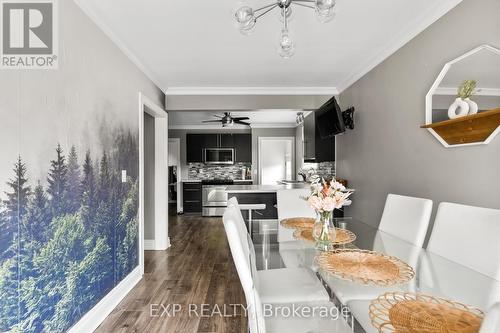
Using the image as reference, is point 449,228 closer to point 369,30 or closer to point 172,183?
point 369,30

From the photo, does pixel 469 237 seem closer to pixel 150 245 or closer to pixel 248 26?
pixel 248 26

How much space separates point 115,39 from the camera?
7.87ft

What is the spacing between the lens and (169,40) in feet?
8.16

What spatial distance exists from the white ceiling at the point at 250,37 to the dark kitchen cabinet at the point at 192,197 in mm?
3747

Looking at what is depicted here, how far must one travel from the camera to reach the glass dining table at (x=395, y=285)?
112 cm

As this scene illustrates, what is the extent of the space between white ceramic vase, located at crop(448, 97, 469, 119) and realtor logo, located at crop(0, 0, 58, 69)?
8.95 feet

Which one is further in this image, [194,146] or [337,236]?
[194,146]

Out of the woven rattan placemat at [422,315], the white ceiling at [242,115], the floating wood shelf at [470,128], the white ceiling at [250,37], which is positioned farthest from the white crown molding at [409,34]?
the white ceiling at [242,115]

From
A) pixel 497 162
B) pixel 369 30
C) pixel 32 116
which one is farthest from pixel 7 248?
pixel 369 30

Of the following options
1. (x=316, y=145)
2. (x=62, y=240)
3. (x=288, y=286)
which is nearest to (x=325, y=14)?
(x=288, y=286)

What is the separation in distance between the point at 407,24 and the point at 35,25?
2.80 m

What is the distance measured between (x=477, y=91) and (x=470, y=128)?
241 mm

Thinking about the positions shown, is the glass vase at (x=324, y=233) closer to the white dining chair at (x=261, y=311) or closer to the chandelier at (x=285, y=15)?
the white dining chair at (x=261, y=311)

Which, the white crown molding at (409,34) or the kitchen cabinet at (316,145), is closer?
the white crown molding at (409,34)
